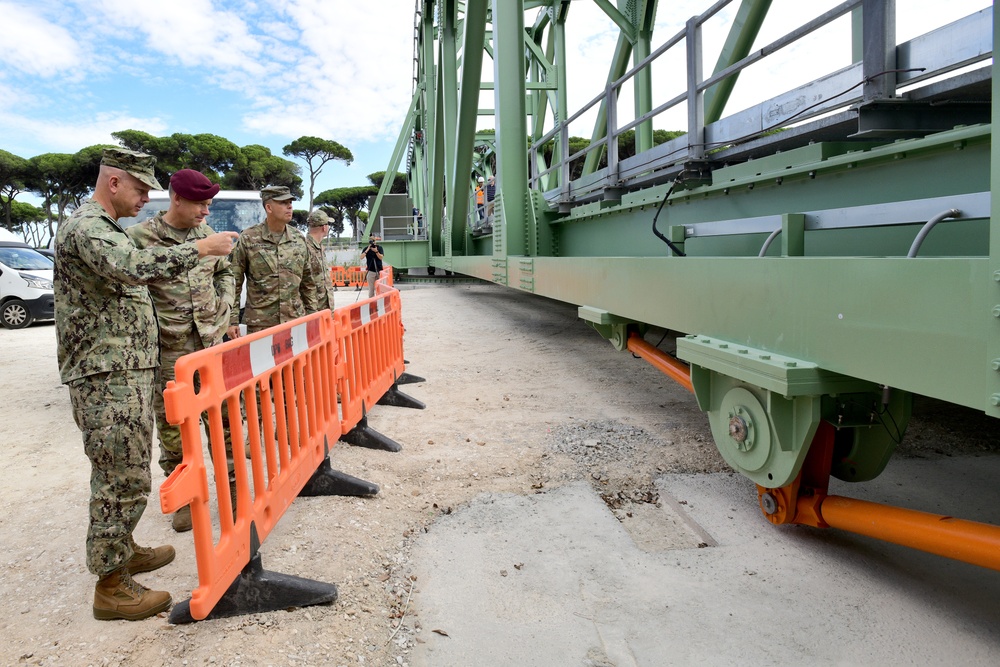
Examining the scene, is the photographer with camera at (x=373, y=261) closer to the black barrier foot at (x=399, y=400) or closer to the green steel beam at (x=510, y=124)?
the green steel beam at (x=510, y=124)

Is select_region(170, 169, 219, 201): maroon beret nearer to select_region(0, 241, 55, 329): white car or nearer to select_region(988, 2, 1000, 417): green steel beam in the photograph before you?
select_region(988, 2, 1000, 417): green steel beam

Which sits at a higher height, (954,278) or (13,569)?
(954,278)

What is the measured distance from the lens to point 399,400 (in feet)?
17.9

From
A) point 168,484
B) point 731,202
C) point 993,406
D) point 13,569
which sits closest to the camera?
point 993,406

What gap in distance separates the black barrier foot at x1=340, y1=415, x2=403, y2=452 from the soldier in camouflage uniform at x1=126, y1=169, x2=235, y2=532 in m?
0.95

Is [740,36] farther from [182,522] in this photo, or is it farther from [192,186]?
[182,522]

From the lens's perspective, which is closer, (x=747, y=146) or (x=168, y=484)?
(x=168, y=484)

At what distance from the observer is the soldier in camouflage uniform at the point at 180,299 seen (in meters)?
3.23

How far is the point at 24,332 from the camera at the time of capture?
470 inches

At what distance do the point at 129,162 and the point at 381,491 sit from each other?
6.47 feet

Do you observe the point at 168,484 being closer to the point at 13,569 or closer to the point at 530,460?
the point at 13,569

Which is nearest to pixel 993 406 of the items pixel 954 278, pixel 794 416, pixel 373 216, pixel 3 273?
pixel 954 278

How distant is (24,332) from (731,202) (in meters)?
12.7

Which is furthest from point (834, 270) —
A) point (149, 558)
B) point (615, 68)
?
point (615, 68)
